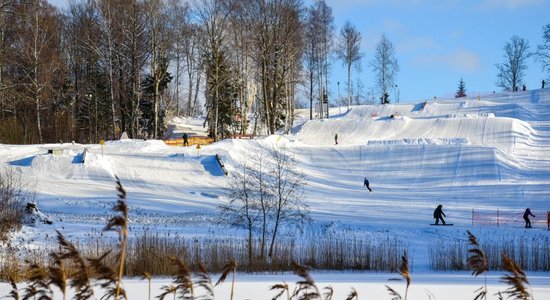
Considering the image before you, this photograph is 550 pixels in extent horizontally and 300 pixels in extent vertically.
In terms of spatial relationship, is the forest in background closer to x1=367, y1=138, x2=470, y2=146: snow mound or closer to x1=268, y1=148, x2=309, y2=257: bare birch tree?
x1=367, y1=138, x2=470, y2=146: snow mound

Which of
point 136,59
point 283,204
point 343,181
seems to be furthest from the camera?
point 136,59

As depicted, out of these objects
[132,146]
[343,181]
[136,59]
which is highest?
[136,59]

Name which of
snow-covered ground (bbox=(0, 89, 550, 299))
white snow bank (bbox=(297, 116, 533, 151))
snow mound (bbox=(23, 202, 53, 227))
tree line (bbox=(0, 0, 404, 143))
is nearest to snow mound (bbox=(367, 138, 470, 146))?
snow-covered ground (bbox=(0, 89, 550, 299))

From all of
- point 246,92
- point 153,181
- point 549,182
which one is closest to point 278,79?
point 246,92

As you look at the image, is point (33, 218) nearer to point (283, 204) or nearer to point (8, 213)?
point (8, 213)

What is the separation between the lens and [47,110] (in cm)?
5038

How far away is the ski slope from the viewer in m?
25.0

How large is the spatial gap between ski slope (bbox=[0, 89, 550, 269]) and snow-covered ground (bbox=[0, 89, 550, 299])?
0.06 metres

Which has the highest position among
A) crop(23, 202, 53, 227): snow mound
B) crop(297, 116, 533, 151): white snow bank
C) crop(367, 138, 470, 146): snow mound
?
crop(297, 116, 533, 151): white snow bank

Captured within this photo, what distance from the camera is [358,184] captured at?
37125mm

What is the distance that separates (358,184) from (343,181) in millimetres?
1013

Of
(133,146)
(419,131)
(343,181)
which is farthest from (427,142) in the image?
(133,146)

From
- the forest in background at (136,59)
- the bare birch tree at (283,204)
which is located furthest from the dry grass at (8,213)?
the forest in background at (136,59)

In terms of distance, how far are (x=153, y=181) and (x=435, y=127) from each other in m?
30.6
